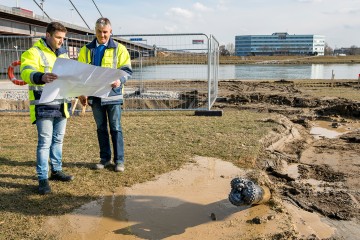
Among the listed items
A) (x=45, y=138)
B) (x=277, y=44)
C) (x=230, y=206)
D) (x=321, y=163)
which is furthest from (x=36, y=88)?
(x=277, y=44)

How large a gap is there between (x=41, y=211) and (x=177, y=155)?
2.71m

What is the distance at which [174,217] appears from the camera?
402cm

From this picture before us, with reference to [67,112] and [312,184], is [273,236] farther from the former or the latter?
[67,112]

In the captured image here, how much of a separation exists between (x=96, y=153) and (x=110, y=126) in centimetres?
124

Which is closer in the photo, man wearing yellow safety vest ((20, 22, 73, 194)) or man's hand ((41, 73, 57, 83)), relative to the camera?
man's hand ((41, 73, 57, 83))

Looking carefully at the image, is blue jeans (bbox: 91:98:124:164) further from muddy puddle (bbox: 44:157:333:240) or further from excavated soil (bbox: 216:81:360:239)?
excavated soil (bbox: 216:81:360:239)

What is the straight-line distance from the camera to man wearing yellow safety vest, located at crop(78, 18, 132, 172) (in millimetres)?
5047

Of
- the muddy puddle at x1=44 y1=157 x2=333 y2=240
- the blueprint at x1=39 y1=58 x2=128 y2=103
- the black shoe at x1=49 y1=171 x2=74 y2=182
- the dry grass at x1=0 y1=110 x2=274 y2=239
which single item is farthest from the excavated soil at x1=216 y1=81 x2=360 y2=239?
the black shoe at x1=49 y1=171 x2=74 y2=182

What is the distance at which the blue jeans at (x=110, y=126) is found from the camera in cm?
530

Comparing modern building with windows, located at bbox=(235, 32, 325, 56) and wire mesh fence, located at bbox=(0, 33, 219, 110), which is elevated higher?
modern building with windows, located at bbox=(235, 32, 325, 56)

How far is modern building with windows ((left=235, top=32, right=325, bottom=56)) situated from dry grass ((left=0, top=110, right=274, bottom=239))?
359 feet

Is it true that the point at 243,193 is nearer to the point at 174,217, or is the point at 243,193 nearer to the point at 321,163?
the point at 174,217

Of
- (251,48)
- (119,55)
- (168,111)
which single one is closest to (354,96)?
(168,111)

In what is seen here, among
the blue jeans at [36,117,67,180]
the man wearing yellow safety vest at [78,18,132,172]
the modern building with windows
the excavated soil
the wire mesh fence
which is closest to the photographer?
the blue jeans at [36,117,67,180]
